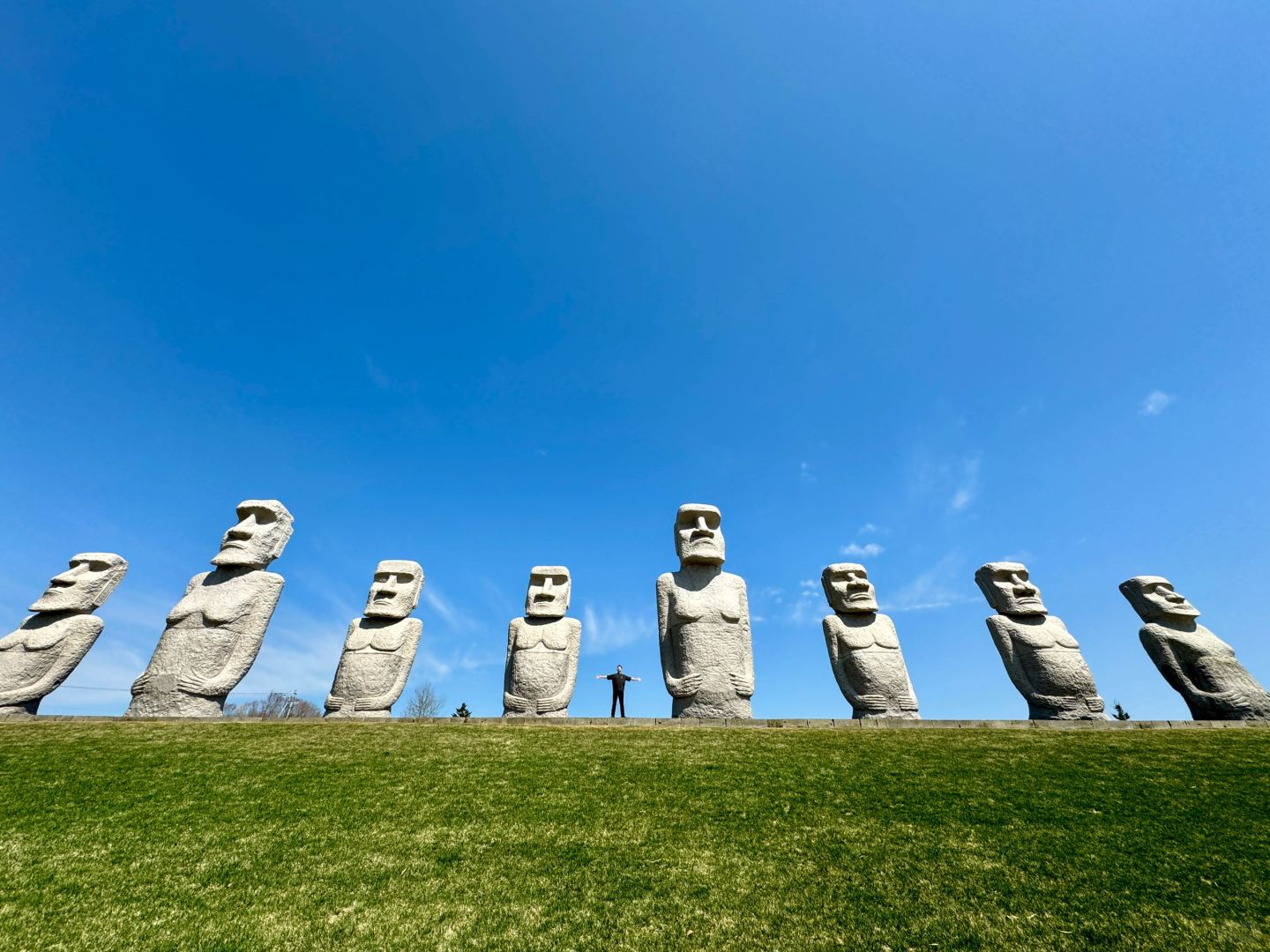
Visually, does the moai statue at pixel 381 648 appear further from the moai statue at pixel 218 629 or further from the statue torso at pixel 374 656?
the moai statue at pixel 218 629

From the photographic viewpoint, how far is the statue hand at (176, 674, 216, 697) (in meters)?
10.3

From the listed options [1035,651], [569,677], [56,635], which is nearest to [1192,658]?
[1035,651]

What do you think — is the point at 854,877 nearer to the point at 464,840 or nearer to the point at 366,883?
the point at 464,840

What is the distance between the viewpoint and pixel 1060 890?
4.36 meters

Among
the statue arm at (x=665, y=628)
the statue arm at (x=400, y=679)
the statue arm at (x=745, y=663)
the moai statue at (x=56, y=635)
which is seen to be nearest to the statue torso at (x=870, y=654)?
the statue arm at (x=745, y=663)

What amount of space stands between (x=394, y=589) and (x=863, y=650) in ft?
29.0

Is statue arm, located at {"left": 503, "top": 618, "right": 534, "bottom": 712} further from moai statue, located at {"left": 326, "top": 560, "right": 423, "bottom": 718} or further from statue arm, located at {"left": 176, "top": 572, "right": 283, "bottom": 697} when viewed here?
statue arm, located at {"left": 176, "top": 572, "right": 283, "bottom": 697}

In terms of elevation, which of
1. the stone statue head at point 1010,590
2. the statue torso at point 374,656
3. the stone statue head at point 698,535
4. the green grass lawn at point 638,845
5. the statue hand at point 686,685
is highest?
the stone statue head at point 698,535

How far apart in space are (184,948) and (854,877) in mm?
4534

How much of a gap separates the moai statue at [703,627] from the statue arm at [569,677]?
1.57m

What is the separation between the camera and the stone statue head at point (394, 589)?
37.8ft

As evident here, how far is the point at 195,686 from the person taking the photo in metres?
10.3

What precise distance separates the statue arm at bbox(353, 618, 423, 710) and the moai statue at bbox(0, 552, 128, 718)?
572cm

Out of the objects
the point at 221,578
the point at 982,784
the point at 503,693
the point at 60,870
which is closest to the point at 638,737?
the point at 503,693
